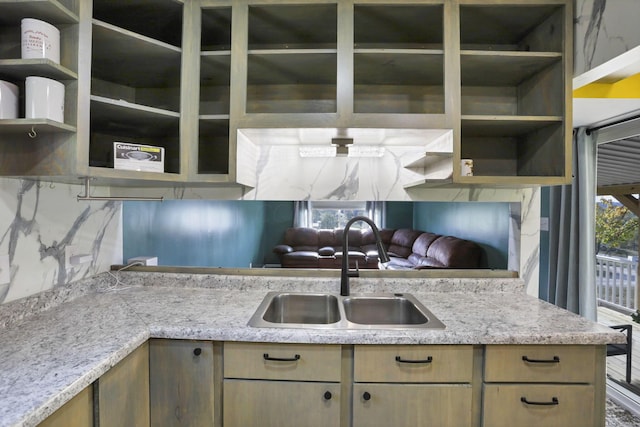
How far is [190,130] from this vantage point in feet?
4.87

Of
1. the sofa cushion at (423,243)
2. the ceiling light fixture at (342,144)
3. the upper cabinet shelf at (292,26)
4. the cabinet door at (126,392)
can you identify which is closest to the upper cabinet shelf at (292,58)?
the upper cabinet shelf at (292,26)

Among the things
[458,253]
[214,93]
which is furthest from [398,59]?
[458,253]

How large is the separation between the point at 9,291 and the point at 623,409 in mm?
3725

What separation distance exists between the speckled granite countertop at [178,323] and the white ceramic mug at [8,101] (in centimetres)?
74

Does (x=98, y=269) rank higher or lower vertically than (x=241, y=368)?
higher

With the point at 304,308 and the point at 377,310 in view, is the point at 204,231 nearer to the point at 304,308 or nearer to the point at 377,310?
the point at 304,308

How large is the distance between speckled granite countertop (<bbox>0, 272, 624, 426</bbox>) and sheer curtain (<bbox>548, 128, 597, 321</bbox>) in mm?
1594

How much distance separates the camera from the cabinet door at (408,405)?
119cm

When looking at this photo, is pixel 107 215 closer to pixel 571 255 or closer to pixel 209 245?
pixel 209 245

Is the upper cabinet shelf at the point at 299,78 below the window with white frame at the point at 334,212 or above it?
above

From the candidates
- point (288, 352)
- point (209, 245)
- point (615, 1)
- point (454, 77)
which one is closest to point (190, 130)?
point (288, 352)

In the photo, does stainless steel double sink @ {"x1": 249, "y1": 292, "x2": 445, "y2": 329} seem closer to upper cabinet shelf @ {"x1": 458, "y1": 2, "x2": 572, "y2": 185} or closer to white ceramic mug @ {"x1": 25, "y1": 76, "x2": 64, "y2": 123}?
upper cabinet shelf @ {"x1": 458, "y1": 2, "x2": 572, "y2": 185}

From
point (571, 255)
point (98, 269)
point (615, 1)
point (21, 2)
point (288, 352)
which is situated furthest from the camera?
point (571, 255)

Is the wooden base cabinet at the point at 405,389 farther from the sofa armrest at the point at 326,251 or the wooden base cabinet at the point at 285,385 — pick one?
the sofa armrest at the point at 326,251
